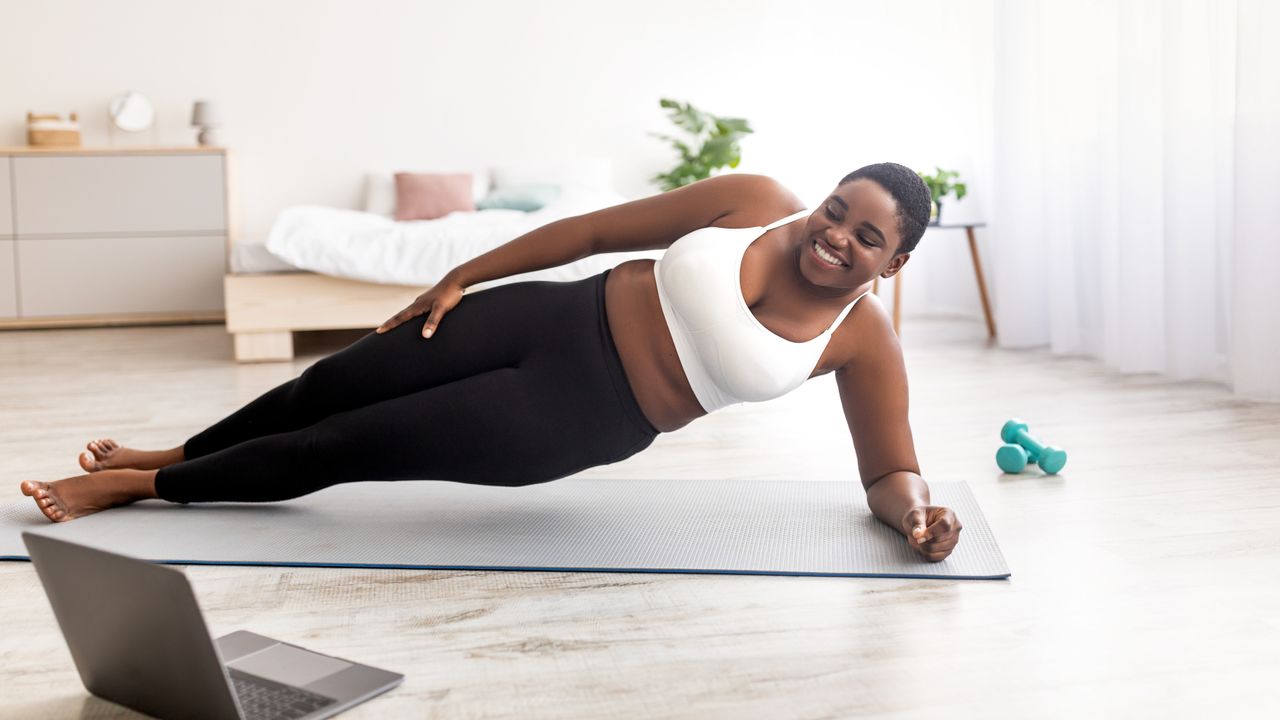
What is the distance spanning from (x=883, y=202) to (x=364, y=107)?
4.78 meters

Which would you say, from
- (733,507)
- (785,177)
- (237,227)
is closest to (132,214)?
(237,227)

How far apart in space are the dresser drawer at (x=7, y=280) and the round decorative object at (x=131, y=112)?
794mm

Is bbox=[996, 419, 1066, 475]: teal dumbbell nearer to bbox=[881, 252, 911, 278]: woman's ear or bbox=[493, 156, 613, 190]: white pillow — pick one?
bbox=[881, 252, 911, 278]: woman's ear

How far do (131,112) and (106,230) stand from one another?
69 centimetres

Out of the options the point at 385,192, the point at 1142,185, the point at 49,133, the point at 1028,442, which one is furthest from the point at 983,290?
the point at 49,133

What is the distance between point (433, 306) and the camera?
1805mm

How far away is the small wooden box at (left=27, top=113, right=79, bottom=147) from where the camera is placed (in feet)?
17.4

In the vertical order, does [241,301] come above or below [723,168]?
below

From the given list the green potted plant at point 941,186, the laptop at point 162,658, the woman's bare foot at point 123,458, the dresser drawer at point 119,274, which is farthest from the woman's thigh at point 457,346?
the dresser drawer at point 119,274

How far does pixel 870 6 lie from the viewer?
5.59 metres

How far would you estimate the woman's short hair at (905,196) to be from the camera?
1579 millimetres

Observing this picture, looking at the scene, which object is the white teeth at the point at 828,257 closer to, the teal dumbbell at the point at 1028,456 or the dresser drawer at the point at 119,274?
the teal dumbbell at the point at 1028,456

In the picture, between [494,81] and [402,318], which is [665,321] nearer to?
[402,318]

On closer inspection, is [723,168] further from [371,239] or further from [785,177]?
[371,239]
